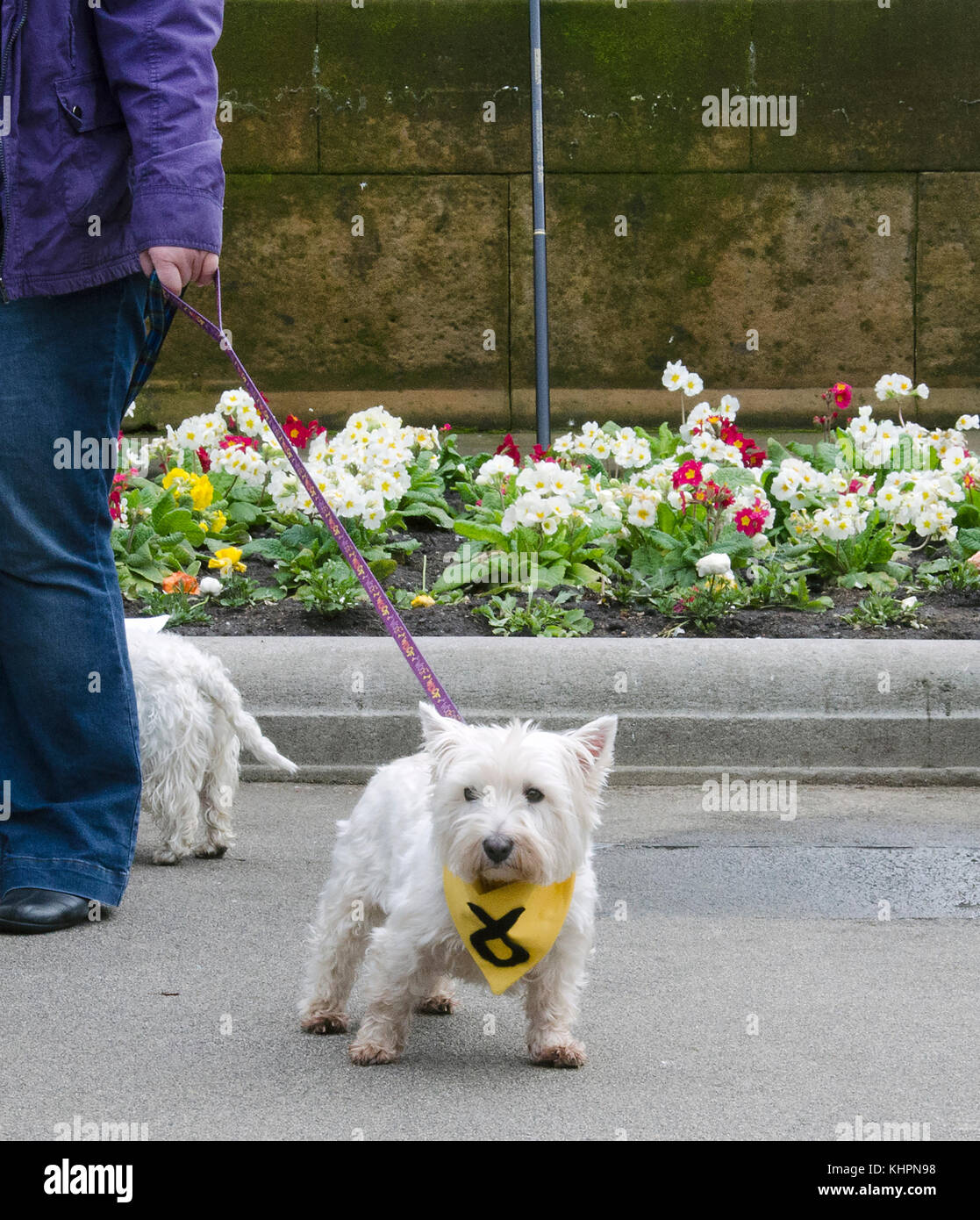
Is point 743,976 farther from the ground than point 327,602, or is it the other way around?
point 327,602

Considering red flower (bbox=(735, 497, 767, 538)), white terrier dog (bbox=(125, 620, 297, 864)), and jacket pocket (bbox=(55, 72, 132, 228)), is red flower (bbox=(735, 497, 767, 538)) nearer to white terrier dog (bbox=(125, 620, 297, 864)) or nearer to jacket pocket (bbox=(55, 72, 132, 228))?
white terrier dog (bbox=(125, 620, 297, 864))

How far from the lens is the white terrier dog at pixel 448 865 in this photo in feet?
9.26

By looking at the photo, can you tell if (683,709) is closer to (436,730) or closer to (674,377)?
(436,730)

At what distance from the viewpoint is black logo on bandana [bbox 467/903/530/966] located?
285cm

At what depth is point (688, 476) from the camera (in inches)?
254

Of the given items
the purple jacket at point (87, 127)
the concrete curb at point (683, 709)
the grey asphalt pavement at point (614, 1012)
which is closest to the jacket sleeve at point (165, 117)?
the purple jacket at point (87, 127)

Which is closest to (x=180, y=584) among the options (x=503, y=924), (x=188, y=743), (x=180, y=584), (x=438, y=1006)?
(x=180, y=584)

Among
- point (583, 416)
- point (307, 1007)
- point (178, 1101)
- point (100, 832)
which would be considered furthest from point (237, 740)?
point (583, 416)

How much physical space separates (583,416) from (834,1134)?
6.92m

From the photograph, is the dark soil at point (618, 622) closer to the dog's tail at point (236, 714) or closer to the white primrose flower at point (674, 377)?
the dog's tail at point (236, 714)

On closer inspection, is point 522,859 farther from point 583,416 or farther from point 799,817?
point 583,416

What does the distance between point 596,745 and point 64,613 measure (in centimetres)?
143

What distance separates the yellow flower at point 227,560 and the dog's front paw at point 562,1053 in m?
3.67

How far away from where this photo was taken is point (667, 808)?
4992mm
